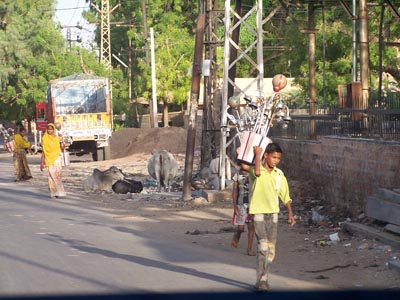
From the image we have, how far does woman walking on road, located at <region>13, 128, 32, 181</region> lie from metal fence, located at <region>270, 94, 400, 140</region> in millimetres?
9693

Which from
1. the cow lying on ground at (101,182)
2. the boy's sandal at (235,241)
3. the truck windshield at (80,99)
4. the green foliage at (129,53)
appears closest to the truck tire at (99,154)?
the truck windshield at (80,99)

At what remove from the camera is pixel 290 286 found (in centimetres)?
1020

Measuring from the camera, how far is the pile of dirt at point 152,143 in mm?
45872

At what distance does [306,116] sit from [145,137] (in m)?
27.9

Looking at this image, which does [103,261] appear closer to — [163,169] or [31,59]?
[163,169]

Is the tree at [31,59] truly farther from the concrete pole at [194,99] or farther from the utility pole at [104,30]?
the concrete pole at [194,99]

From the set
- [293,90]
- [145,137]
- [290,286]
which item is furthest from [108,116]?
[290,286]

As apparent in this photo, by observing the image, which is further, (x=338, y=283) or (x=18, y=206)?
(x=18, y=206)

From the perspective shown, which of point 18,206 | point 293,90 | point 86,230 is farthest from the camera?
point 293,90

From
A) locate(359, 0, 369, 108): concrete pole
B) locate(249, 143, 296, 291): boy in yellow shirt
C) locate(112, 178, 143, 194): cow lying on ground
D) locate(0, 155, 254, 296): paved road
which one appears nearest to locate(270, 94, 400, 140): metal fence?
locate(359, 0, 369, 108): concrete pole

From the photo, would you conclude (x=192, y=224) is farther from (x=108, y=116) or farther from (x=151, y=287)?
(x=108, y=116)

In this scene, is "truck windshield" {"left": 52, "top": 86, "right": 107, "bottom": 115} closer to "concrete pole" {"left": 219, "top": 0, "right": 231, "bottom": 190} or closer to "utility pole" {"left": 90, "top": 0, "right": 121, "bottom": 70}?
"concrete pole" {"left": 219, "top": 0, "right": 231, "bottom": 190}

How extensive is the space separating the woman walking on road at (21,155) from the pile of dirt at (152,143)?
15222 mm

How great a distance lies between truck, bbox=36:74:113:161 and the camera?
134 ft
